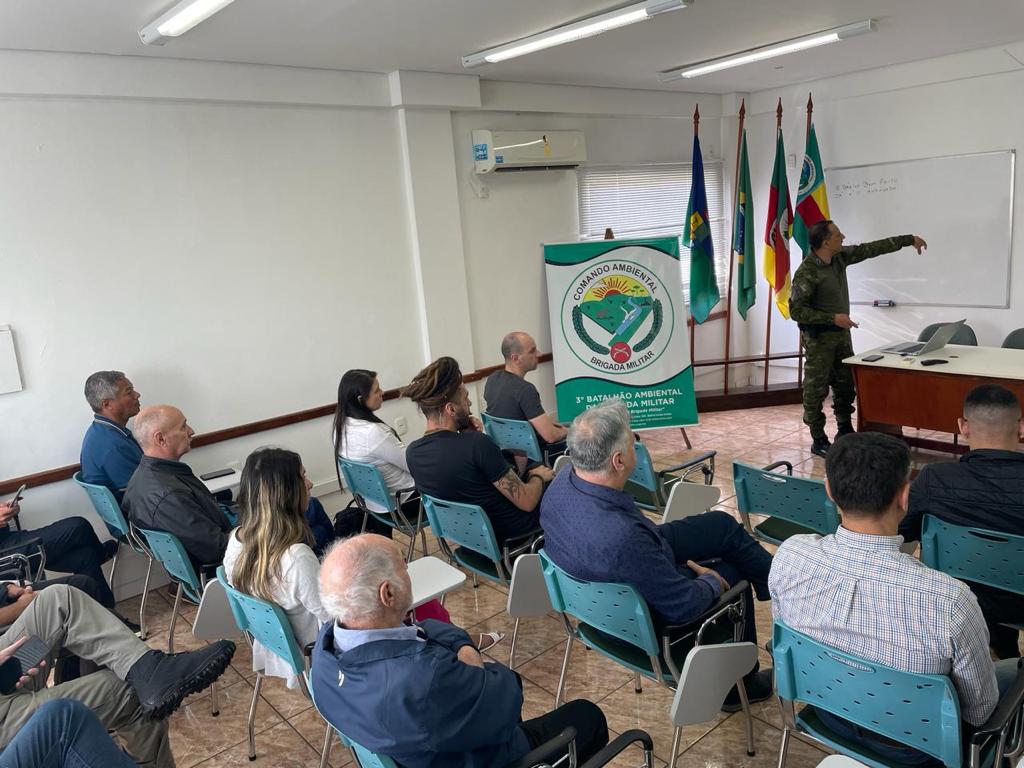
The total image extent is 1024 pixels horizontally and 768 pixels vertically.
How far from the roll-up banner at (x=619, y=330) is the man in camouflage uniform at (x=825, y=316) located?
0.92 m

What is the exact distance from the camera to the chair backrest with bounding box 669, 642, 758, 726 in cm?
220

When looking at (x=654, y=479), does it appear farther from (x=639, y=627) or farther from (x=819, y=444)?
(x=819, y=444)

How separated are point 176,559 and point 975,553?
289 centimetres

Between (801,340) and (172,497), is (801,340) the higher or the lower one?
the lower one

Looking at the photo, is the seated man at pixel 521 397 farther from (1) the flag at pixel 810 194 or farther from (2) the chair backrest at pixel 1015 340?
(1) the flag at pixel 810 194

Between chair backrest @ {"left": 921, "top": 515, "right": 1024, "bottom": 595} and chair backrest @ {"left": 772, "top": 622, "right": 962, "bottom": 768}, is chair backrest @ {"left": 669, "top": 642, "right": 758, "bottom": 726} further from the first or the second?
chair backrest @ {"left": 921, "top": 515, "right": 1024, "bottom": 595}

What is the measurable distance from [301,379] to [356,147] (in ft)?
5.04

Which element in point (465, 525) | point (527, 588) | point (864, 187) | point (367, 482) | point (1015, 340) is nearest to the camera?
point (527, 588)

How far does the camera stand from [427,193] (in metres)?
5.35

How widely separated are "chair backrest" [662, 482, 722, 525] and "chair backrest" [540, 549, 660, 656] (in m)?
0.90

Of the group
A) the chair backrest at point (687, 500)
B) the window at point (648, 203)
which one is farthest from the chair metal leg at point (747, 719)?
the window at point (648, 203)

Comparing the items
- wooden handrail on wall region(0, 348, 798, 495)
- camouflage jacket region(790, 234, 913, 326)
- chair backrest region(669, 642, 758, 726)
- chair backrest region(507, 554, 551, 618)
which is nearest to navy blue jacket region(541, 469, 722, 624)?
chair backrest region(669, 642, 758, 726)

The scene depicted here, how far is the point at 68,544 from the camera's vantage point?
3711 millimetres

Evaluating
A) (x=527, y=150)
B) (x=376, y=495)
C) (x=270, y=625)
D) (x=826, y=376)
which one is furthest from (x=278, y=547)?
(x=826, y=376)
